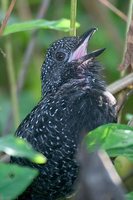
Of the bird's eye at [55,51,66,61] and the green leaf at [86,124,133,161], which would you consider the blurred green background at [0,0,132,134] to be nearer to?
the bird's eye at [55,51,66,61]

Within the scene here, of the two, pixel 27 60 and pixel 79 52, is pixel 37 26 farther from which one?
pixel 27 60

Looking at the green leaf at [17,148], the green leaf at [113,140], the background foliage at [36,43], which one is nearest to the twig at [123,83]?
the background foliage at [36,43]

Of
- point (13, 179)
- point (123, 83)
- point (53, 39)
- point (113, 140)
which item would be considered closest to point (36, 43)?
point (53, 39)

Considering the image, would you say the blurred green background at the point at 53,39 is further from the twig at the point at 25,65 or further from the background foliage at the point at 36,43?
the twig at the point at 25,65

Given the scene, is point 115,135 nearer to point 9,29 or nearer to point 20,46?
point 9,29

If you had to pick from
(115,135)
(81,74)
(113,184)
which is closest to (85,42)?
(81,74)
